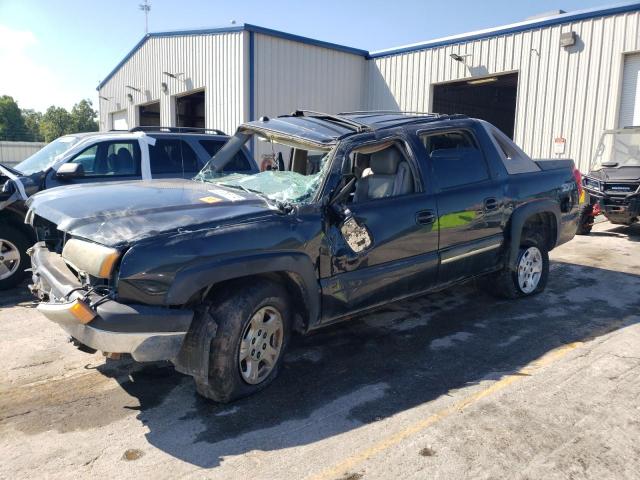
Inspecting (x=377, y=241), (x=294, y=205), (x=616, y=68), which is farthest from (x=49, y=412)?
Result: (x=616, y=68)

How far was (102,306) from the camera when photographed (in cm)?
297

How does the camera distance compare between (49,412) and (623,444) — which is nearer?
(623,444)

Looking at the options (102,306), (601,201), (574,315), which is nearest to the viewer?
(102,306)

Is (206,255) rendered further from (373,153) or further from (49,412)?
(373,153)

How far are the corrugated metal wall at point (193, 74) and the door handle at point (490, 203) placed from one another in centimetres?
1166

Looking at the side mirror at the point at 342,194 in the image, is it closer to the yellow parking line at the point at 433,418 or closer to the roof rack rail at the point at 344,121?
the roof rack rail at the point at 344,121

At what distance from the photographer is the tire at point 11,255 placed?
612 centimetres

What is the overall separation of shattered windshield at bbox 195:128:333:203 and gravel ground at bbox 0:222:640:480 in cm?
137

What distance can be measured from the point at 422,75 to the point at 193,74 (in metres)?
7.60

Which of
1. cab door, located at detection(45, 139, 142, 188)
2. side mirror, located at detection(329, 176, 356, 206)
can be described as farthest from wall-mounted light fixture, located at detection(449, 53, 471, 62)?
side mirror, located at detection(329, 176, 356, 206)

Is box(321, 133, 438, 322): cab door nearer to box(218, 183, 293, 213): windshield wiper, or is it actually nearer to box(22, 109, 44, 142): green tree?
box(218, 183, 293, 213): windshield wiper

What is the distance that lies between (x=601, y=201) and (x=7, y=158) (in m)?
33.6

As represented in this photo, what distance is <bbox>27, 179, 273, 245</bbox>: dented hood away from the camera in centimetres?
316

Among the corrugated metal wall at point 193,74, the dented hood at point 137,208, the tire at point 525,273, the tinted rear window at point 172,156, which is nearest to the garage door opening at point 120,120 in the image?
the corrugated metal wall at point 193,74
